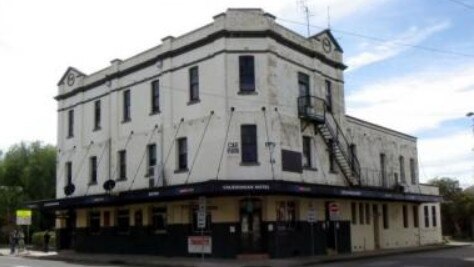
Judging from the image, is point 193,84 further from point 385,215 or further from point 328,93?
point 385,215

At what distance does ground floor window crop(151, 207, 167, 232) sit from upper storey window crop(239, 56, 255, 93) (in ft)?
26.6

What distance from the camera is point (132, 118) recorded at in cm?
3775

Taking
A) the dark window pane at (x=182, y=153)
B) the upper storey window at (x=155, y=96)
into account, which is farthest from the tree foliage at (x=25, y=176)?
the dark window pane at (x=182, y=153)

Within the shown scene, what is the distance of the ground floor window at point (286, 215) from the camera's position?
31062 millimetres

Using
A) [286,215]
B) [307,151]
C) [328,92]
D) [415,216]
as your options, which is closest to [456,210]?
[415,216]

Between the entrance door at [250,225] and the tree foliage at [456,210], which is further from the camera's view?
the tree foliage at [456,210]

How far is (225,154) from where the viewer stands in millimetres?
30828

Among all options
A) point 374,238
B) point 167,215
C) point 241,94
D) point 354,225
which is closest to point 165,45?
point 241,94

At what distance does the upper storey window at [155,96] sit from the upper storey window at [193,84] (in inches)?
117

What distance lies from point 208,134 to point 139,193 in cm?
486

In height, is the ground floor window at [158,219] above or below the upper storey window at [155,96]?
below

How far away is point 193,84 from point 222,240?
8.42 meters

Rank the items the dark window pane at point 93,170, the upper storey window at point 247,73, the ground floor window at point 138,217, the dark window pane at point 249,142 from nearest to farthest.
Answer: the dark window pane at point 249,142, the upper storey window at point 247,73, the ground floor window at point 138,217, the dark window pane at point 93,170

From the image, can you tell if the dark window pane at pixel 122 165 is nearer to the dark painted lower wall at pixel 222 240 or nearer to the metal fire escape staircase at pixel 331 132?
the dark painted lower wall at pixel 222 240
